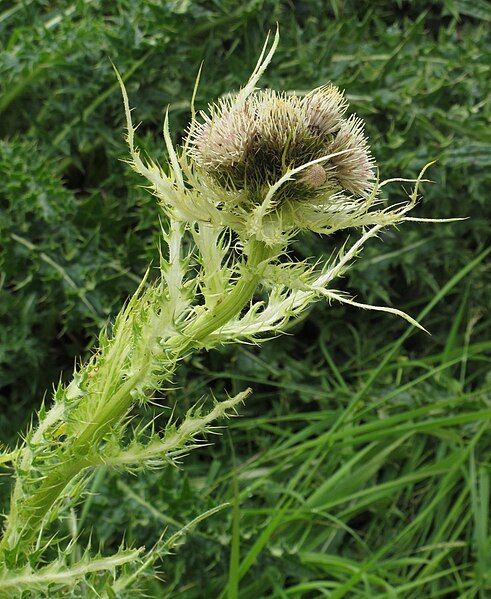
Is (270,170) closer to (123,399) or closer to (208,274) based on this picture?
(208,274)

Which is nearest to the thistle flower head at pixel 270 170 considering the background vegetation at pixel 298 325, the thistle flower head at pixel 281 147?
the thistle flower head at pixel 281 147

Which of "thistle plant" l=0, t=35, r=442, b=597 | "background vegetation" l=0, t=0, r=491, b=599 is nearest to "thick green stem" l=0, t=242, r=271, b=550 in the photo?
"thistle plant" l=0, t=35, r=442, b=597

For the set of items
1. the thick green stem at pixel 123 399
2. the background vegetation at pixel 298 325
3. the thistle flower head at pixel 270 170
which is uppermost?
the thistle flower head at pixel 270 170

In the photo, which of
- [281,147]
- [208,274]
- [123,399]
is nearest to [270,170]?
[281,147]

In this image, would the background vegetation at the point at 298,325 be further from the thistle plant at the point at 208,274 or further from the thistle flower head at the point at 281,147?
the thistle flower head at the point at 281,147

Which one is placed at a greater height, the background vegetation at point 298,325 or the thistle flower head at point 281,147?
the thistle flower head at point 281,147

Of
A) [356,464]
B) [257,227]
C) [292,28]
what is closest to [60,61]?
[292,28]

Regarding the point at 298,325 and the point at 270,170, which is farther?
the point at 298,325

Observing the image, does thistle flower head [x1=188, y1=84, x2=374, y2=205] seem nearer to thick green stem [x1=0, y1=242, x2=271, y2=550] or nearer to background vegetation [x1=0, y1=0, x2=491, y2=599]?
thick green stem [x1=0, y1=242, x2=271, y2=550]
